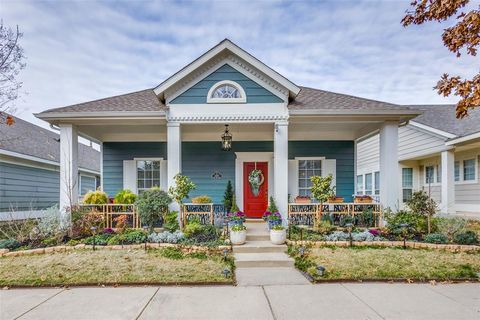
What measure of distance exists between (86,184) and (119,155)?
7702 mm

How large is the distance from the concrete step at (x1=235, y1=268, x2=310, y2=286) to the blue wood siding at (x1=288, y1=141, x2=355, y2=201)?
5.80m

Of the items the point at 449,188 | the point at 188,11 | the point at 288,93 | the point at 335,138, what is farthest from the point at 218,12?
the point at 449,188

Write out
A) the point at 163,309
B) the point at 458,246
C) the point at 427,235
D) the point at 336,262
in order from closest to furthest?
1. the point at 163,309
2. the point at 336,262
3. the point at 458,246
4. the point at 427,235

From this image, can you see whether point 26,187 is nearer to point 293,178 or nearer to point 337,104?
point 293,178

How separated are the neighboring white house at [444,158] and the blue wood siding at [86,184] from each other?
48.8 ft

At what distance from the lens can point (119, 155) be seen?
10.8 m

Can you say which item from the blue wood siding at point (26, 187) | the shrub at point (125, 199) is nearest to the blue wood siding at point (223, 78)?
the shrub at point (125, 199)

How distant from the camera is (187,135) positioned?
10453mm

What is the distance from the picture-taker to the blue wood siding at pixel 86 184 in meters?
16.1

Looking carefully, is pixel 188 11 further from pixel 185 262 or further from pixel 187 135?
pixel 185 262

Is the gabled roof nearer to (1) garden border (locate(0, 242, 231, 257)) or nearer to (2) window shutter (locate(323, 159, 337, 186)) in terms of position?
(2) window shutter (locate(323, 159, 337, 186))

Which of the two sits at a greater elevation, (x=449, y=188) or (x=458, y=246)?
(x=449, y=188)

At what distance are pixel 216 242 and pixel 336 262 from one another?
2.73 m

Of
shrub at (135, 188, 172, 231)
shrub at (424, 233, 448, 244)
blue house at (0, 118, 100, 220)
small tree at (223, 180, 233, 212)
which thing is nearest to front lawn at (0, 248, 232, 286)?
shrub at (135, 188, 172, 231)
